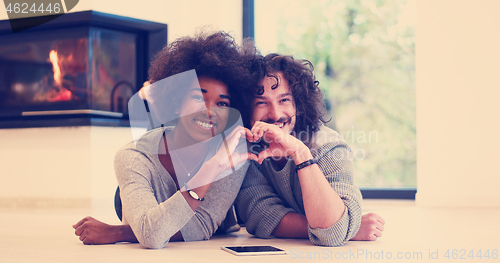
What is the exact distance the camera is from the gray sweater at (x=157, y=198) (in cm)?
119

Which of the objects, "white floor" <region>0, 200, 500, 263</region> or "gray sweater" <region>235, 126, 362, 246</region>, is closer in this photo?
"white floor" <region>0, 200, 500, 263</region>

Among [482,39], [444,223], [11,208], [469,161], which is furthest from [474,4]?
[11,208]

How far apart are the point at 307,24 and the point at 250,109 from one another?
3.59m

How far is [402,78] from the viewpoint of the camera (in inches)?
203

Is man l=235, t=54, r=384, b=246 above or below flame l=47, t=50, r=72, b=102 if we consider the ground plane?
below

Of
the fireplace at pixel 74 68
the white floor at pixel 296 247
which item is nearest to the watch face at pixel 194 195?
the white floor at pixel 296 247

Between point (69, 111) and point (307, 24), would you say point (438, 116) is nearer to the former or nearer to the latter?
→ point (307, 24)

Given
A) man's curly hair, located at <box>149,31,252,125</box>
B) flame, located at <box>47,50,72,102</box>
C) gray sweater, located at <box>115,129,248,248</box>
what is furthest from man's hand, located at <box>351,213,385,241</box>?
flame, located at <box>47,50,72,102</box>

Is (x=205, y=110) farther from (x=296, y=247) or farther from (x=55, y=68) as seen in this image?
(x=55, y=68)

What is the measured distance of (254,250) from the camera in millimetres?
1243

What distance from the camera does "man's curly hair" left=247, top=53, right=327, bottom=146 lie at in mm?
1503

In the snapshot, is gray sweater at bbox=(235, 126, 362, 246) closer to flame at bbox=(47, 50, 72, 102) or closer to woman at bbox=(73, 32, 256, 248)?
woman at bbox=(73, 32, 256, 248)

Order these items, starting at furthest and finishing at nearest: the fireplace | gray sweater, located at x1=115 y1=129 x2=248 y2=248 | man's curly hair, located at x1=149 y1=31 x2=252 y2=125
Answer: the fireplace → man's curly hair, located at x1=149 y1=31 x2=252 y2=125 → gray sweater, located at x1=115 y1=129 x2=248 y2=248

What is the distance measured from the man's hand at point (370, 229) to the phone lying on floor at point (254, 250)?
37 cm
